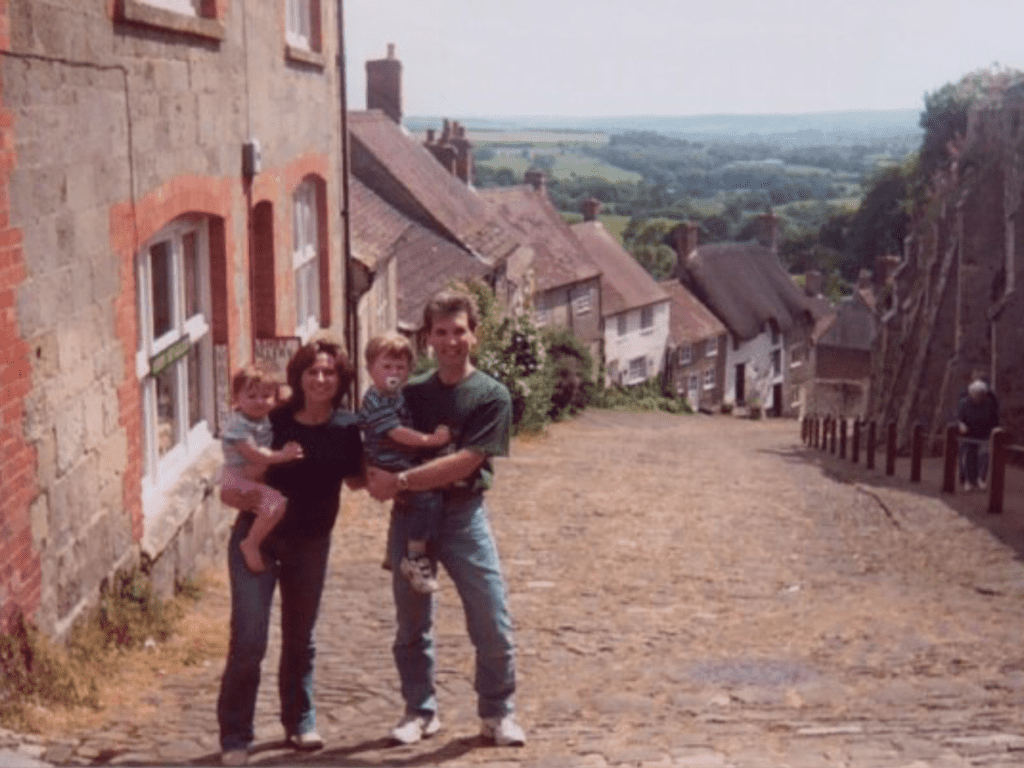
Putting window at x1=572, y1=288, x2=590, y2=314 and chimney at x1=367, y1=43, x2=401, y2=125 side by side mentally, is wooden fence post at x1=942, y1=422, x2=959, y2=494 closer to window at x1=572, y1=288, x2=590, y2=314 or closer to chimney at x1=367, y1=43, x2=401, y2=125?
chimney at x1=367, y1=43, x2=401, y2=125

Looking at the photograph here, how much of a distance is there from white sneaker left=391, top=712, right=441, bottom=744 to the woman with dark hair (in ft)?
1.92

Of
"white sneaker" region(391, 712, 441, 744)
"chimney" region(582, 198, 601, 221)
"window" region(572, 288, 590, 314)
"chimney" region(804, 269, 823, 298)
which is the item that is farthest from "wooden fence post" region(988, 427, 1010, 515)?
"chimney" region(804, 269, 823, 298)

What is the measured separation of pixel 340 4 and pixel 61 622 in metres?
9.76

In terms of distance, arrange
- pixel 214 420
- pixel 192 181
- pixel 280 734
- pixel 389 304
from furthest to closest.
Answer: pixel 389 304 < pixel 214 420 < pixel 192 181 < pixel 280 734

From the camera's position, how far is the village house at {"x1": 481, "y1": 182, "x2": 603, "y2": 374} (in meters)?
48.5

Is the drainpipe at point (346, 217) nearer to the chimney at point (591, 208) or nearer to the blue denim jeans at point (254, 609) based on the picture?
the blue denim jeans at point (254, 609)

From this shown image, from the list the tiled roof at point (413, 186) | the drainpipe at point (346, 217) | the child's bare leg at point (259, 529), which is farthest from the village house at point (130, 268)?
the tiled roof at point (413, 186)

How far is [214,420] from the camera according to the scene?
9.97 meters

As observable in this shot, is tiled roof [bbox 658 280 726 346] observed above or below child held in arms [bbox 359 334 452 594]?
below

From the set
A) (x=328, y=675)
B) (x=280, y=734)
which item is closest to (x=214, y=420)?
(x=328, y=675)

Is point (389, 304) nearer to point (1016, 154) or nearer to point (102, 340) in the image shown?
point (1016, 154)

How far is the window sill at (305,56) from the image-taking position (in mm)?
12156

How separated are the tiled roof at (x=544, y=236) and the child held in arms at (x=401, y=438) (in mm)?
42232

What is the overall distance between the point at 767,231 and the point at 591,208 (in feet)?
46.2
